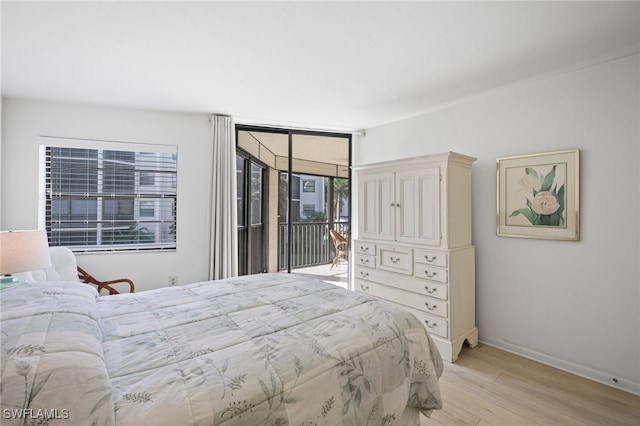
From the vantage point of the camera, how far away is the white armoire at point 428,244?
280 cm

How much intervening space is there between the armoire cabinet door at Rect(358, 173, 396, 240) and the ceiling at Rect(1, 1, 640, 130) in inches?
34.1

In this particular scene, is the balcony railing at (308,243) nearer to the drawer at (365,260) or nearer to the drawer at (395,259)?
the drawer at (365,260)

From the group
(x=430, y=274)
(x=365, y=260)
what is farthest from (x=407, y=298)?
(x=365, y=260)

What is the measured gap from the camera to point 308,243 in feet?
16.1

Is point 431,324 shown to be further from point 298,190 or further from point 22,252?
point 22,252

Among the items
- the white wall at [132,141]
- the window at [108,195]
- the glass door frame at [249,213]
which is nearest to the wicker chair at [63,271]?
the white wall at [132,141]

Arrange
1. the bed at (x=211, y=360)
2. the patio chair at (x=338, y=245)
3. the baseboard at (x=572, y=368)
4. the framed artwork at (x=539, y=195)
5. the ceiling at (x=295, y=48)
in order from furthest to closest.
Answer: the patio chair at (x=338, y=245) → the framed artwork at (x=539, y=195) → the baseboard at (x=572, y=368) → the ceiling at (x=295, y=48) → the bed at (x=211, y=360)

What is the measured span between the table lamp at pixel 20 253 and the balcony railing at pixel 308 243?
2679mm

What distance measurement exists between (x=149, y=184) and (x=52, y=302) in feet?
8.40

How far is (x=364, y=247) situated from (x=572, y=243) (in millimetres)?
1868

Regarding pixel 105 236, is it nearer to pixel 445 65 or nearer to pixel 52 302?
pixel 52 302

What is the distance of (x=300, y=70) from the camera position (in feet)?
8.41

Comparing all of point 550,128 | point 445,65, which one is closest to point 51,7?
point 445,65

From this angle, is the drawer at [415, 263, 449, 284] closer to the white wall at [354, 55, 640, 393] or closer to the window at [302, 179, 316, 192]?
the white wall at [354, 55, 640, 393]
